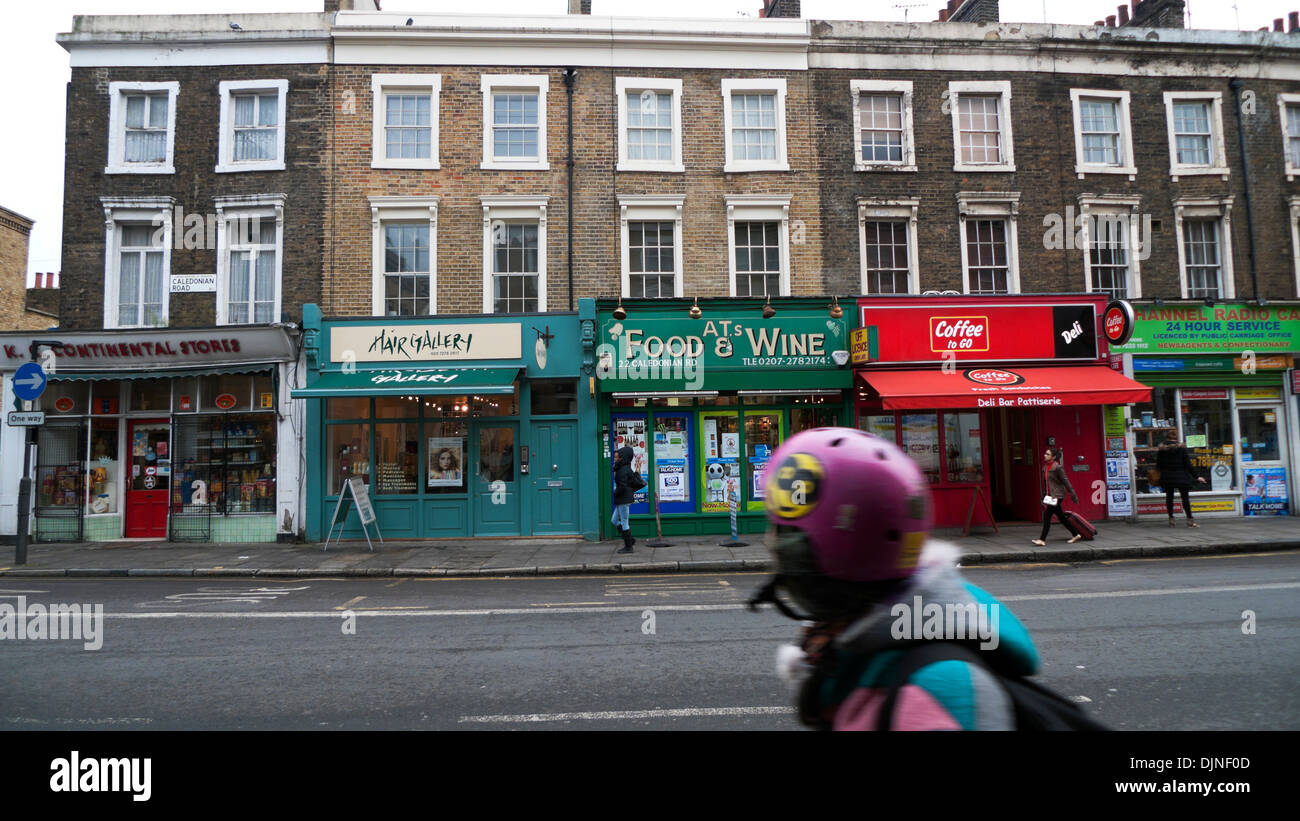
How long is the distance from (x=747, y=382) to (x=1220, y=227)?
12.4 metres

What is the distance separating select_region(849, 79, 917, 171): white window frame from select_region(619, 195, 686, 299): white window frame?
4229 millimetres

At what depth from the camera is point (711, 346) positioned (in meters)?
14.8

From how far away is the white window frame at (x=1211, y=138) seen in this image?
1631 cm

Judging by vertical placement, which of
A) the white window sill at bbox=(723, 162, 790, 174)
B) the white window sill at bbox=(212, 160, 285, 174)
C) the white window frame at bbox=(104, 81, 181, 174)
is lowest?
the white window sill at bbox=(723, 162, 790, 174)

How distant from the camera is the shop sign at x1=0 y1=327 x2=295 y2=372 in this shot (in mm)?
14469

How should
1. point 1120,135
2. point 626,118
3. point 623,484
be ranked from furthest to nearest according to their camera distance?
point 1120,135
point 626,118
point 623,484

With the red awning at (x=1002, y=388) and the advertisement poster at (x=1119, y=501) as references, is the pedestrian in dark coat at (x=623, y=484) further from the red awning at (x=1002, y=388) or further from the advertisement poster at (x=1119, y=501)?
the advertisement poster at (x=1119, y=501)

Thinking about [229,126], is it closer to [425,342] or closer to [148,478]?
[425,342]

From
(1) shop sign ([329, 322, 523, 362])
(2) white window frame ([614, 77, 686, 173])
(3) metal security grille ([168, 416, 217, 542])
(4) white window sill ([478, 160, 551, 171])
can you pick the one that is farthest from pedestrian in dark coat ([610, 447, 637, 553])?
(3) metal security grille ([168, 416, 217, 542])

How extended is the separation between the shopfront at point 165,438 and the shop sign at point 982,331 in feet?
42.6

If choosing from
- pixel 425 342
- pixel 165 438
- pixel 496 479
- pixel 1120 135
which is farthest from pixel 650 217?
pixel 165 438

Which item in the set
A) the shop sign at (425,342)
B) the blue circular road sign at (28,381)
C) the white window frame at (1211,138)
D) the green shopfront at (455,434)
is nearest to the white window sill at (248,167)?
the green shopfront at (455,434)

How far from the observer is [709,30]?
15.3 metres

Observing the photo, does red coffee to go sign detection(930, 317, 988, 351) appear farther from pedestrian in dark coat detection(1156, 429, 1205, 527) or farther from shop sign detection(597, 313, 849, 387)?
pedestrian in dark coat detection(1156, 429, 1205, 527)
